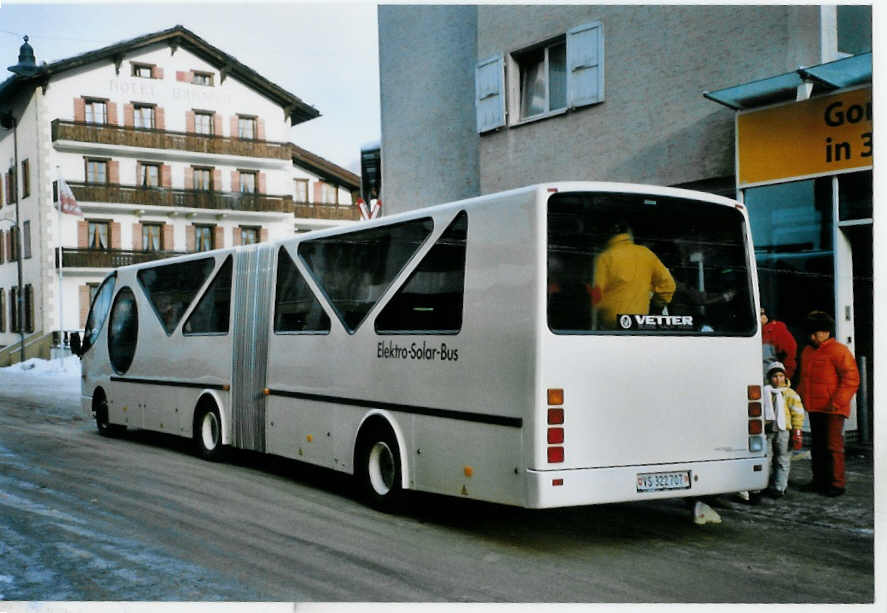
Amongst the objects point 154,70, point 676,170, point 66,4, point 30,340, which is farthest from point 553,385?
point 30,340

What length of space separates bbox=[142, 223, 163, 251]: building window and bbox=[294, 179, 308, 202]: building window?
17.8 ft

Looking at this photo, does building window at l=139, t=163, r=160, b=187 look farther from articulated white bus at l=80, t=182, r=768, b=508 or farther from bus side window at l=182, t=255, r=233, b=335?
articulated white bus at l=80, t=182, r=768, b=508

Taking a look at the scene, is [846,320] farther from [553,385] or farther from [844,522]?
[553,385]

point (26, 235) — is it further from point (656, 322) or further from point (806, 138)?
point (656, 322)

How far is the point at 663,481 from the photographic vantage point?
6.92 metres

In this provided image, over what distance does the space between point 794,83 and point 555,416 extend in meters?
5.97

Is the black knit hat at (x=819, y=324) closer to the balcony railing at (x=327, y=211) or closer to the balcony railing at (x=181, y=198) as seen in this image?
the balcony railing at (x=327, y=211)

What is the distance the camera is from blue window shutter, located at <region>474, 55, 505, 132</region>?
1529 cm

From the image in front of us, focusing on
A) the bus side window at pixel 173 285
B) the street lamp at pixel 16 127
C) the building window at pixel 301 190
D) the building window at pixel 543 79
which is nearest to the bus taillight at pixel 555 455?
the street lamp at pixel 16 127

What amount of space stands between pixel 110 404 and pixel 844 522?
34.5 ft

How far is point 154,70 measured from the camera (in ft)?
43.2

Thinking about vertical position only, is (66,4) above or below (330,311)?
above

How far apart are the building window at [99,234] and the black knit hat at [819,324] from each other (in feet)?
94.7

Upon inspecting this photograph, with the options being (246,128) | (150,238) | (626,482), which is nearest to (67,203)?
(246,128)
